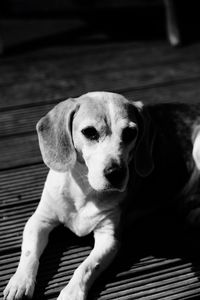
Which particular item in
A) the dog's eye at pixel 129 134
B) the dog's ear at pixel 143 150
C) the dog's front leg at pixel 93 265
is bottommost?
the dog's front leg at pixel 93 265

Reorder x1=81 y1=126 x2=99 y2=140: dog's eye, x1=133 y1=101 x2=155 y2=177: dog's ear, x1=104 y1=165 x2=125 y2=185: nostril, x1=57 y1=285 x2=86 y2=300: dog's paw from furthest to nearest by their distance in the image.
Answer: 1. x1=133 y1=101 x2=155 y2=177: dog's ear
2. x1=81 y1=126 x2=99 y2=140: dog's eye
3. x1=104 y1=165 x2=125 y2=185: nostril
4. x1=57 y1=285 x2=86 y2=300: dog's paw

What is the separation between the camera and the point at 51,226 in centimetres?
290

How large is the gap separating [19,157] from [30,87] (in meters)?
1.55

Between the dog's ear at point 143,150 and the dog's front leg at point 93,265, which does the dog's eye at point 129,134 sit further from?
the dog's front leg at point 93,265

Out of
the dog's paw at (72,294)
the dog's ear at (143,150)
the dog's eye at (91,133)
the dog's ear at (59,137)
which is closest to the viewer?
the dog's paw at (72,294)

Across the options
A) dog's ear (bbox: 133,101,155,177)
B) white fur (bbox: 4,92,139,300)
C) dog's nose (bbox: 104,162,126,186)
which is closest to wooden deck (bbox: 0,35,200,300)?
white fur (bbox: 4,92,139,300)

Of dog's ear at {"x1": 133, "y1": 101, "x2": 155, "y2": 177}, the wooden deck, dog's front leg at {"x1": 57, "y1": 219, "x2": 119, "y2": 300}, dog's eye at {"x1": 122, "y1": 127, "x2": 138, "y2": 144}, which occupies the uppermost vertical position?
dog's eye at {"x1": 122, "y1": 127, "x2": 138, "y2": 144}

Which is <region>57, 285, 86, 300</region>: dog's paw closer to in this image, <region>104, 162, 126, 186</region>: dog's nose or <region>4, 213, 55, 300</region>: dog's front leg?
<region>4, 213, 55, 300</region>: dog's front leg

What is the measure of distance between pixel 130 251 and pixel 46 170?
1.12m

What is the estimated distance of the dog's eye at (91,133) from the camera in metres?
2.64

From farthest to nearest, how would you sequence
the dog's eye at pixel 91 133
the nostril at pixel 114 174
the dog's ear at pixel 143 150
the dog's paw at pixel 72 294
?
1. the dog's ear at pixel 143 150
2. the dog's eye at pixel 91 133
3. the nostril at pixel 114 174
4. the dog's paw at pixel 72 294

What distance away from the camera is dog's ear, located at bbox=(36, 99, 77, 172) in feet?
→ 9.03

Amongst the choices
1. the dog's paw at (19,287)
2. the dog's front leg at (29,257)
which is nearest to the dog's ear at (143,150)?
the dog's front leg at (29,257)

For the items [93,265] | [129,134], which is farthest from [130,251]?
[129,134]
